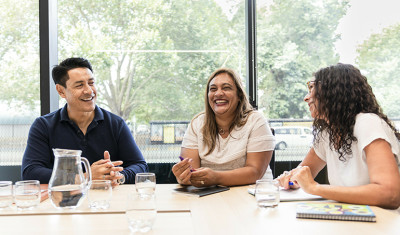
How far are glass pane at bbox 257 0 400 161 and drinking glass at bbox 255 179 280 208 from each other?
1973 millimetres

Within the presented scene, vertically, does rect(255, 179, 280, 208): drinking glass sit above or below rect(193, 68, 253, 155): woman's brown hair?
below

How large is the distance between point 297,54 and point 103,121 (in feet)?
6.05

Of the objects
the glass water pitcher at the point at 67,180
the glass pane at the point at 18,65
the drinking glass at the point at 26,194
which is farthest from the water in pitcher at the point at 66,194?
the glass pane at the point at 18,65

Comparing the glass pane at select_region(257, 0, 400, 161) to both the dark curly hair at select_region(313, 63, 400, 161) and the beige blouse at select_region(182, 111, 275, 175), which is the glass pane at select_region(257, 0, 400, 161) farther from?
the dark curly hair at select_region(313, 63, 400, 161)

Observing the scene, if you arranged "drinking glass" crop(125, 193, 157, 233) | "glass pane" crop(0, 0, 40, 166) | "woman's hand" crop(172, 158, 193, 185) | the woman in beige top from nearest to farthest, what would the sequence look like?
"drinking glass" crop(125, 193, 157, 233) < "woman's hand" crop(172, 158, 193, 185) < the woman in beige top < "glass pane" crop(0, 0, 40, 166)

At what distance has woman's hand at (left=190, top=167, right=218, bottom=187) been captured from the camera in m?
1.93

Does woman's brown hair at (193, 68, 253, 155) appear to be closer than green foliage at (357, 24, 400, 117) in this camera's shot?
→ Yes

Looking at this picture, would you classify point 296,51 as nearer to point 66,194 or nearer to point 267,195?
point 267,195

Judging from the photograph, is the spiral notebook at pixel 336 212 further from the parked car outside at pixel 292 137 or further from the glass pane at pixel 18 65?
the glass pane at pixel 18 65

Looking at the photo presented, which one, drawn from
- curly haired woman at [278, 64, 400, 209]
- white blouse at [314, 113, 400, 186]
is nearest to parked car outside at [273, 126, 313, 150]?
curly haired woman at [278, 64, 400, 209]

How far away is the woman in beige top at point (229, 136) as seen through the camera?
229 centimetres

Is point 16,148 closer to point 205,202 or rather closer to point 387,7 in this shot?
point 205,202

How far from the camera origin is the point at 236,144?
236 centimetres

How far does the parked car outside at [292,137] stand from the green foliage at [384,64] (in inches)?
30.1
